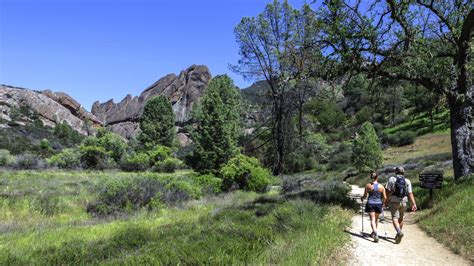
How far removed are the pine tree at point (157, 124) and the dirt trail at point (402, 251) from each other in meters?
48.7

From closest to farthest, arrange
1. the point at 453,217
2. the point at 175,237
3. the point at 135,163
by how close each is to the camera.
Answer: the point at 175,237 → the point at 453,217 → the point at 135,163

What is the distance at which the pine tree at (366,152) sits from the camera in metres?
37.9

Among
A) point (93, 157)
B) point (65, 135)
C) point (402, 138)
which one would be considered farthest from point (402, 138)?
point (65, 135)

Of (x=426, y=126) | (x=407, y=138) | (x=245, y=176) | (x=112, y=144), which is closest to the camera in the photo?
(x=245, y=176)

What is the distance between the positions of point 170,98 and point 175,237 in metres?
102

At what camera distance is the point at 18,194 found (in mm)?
14477

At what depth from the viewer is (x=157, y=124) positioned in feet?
184

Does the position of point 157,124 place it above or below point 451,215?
above

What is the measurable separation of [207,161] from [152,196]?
15.9 meters

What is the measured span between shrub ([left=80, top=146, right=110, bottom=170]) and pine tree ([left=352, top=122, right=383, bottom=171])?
90.2 ft

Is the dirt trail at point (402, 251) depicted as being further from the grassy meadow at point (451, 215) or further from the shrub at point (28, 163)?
the shrub at point (28, 163)

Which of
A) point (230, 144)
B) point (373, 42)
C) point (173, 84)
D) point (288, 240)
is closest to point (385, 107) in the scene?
point (173, 84)

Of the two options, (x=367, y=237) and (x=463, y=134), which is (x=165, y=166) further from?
(x=367, y=237)

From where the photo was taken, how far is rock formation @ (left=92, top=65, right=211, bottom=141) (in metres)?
105
